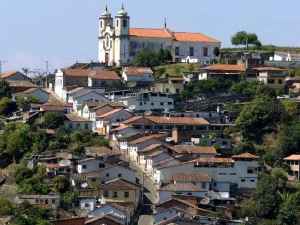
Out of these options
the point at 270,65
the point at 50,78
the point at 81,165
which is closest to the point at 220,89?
the point at 270,65

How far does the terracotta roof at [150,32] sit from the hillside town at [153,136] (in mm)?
96

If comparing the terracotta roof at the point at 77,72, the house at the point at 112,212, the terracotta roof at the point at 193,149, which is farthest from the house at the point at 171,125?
the house at the point at 112,212

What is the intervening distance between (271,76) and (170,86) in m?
4.07

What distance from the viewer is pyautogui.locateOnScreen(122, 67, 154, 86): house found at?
5184 cm

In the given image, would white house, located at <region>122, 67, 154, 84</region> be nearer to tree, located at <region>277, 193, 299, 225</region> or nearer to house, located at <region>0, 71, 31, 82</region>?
house, located at <region>0, 71, 31, 82</region>

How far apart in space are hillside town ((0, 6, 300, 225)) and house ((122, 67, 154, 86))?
0.08 meters

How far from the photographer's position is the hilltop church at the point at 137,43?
188ft

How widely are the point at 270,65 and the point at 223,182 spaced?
51.9ft

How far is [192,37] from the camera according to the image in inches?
2335

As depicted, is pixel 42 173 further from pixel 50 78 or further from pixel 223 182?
pixel 50 78

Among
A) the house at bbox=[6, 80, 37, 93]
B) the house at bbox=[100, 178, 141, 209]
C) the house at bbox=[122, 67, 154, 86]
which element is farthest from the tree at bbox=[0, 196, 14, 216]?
the house at bbox=[122, 67, 154, 86]

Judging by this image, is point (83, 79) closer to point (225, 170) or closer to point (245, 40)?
point (245, 40)

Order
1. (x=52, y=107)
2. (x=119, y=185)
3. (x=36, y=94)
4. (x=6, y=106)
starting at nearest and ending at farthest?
1. (x=119, y=185)
2. (x=52, y=107)
3. (x=6, y=106)
4. (x=36, y=94)

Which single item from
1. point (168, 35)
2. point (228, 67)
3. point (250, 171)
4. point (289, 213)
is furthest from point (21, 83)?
point (289, 213)
